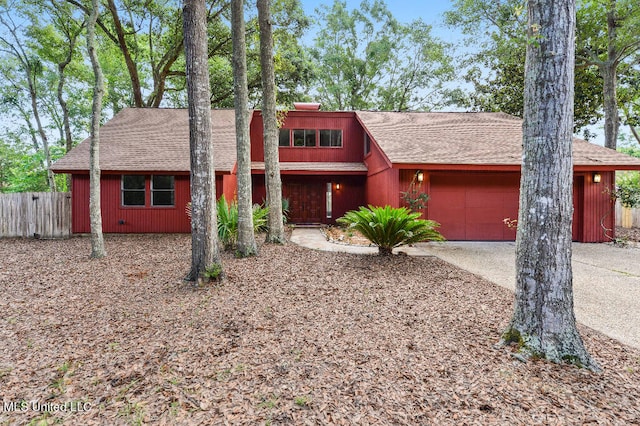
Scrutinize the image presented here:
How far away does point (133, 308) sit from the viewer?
12.3ft

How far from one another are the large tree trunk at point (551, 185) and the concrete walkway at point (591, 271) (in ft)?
3.69

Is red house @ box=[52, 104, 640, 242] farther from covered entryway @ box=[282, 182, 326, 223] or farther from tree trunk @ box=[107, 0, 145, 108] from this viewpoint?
tree trunk @ box=[107, 0, 145, 108]

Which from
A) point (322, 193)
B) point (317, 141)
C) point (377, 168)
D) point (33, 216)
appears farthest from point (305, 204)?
point (33, 216)

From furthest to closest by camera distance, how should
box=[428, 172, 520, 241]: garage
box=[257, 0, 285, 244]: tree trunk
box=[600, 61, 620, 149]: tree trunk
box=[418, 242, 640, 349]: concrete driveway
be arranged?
box=[600, 61, 620, 149]: tree trunk
box=[428, 172, 520, 241]: garage
box=[257, 0, 285, 244]: tree trunk
box=[418, 242, 640, 349]: concrete driveway

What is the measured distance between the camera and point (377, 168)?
11.3 m

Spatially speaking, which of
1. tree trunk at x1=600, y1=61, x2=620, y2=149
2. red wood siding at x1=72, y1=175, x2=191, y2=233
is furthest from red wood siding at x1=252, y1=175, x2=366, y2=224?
tree trunk at x1=600, y1=61, x2=620, y2=149

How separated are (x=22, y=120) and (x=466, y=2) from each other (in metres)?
26.5

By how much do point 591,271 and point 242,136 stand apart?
7235 mm

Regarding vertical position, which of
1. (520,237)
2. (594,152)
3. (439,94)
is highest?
(439,94)

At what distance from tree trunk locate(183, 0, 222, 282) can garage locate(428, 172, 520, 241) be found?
6.94 metres

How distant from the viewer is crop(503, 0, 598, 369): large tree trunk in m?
2.50

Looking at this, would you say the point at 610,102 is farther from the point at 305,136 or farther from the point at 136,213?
the point at 136,213

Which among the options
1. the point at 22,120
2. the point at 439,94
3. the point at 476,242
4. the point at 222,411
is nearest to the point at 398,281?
the point at 222,411

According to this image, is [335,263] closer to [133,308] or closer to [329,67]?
[133,308]
